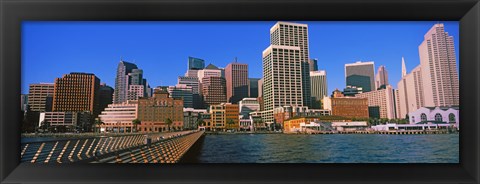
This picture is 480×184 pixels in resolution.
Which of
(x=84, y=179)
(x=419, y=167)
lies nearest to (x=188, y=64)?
(x=84, y=179)

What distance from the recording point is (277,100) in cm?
775

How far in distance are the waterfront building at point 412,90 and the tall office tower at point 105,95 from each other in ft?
17.1

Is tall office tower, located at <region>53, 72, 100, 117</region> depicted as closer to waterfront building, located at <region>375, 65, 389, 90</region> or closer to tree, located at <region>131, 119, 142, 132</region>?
tree, located at <region>131, 119, 142, 132</region>

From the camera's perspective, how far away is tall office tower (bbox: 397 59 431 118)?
5.71 meters

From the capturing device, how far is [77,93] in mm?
5387

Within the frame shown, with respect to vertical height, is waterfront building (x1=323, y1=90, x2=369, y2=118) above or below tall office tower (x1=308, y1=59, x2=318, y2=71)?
below

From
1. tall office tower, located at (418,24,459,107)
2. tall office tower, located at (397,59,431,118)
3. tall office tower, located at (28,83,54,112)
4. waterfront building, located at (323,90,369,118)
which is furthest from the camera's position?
waterfront building, located at (323,90,369,118)

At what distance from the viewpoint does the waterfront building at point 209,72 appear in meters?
6.13

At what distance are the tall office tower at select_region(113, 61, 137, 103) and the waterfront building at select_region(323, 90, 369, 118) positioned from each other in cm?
593

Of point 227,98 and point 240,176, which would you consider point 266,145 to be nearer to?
point 227,98

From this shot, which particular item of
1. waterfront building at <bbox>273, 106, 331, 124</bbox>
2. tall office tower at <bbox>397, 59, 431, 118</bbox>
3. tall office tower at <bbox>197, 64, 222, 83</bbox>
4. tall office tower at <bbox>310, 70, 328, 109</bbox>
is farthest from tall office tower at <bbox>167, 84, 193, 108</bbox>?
tall office tower at <bbox>397, 59, 431, 118</bbox>

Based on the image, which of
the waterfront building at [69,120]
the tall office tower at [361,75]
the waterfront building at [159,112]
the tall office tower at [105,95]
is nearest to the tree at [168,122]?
the waterfront building at [159,112]

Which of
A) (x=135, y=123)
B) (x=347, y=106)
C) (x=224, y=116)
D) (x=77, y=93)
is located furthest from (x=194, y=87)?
(x=347, y=106)
